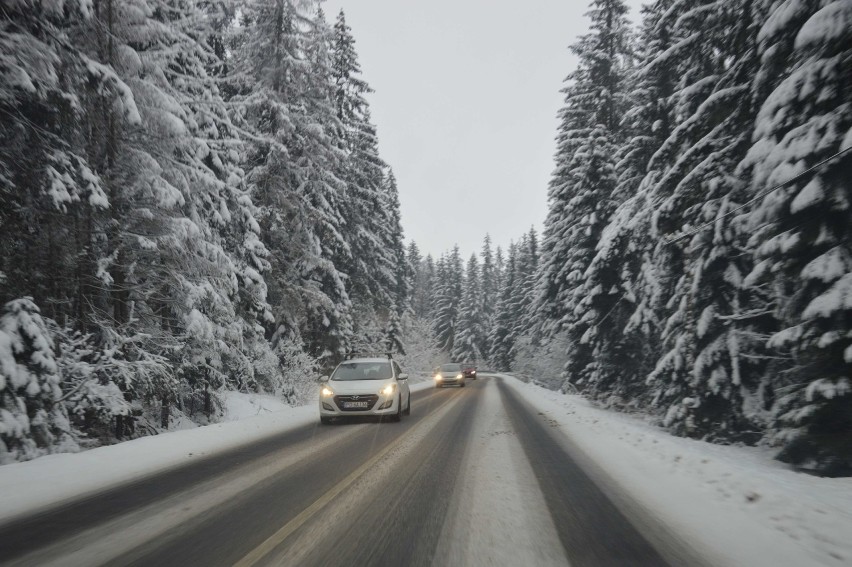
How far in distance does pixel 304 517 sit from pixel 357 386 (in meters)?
7.64

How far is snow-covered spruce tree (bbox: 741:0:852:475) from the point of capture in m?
6.47

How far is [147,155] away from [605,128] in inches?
727

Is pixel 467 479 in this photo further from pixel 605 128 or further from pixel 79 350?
pixel 605 128

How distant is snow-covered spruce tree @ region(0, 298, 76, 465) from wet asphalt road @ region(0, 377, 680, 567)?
8.44 feet

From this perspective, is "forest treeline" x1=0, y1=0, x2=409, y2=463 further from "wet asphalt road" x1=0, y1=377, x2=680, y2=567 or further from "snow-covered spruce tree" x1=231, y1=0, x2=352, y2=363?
"wet asphalt road" x1=0, y1=377, x2=680, y2=567

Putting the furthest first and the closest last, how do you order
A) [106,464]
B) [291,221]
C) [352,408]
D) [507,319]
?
[507,319]
[291,221]
[352,408]
[106,464]

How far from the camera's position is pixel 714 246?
9898 mm

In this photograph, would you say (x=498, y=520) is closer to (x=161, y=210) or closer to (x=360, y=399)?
(x=360, y=399)

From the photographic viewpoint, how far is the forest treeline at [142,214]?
8.59m

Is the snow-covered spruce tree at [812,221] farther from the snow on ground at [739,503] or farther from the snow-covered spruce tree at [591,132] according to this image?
the snow-covered spruce tree at [591,132]

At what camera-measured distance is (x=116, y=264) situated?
→ 440 inches

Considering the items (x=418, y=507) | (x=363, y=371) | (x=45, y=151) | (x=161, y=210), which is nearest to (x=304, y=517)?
(x=418, y=507)

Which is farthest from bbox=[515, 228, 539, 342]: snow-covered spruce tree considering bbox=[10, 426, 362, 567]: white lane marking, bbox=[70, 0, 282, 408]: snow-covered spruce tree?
bbox=[10, 426, 362, 567]: white lane marking

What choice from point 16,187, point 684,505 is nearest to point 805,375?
point 684,505
